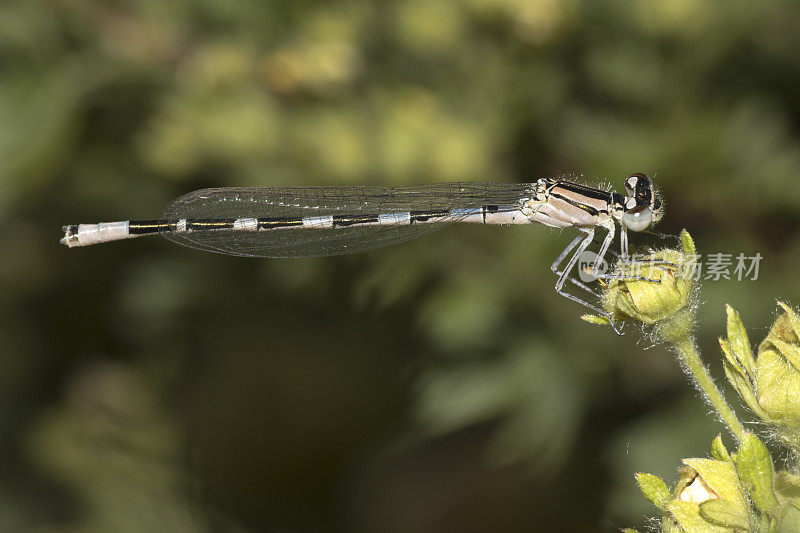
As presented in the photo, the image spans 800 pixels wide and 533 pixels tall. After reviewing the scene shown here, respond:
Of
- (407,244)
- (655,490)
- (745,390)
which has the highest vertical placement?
(407,244)

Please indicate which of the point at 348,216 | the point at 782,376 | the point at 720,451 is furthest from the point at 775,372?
the point at 348,216

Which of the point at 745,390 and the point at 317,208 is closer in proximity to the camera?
the point at 745,390

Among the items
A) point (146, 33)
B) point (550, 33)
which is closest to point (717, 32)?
point (550, 33)

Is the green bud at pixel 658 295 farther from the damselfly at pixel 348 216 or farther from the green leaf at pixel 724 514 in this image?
the damselfly at pixel 348 216

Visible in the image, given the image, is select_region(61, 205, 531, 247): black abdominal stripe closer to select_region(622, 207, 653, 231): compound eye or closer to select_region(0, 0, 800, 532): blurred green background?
select_region(0, 0, 800, 532): blurred green background

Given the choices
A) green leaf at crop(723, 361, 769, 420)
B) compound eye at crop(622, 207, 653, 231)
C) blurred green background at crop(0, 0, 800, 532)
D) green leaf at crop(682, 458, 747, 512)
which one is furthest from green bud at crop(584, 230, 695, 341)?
blurred green background at crop(0, 0, 800, 532)

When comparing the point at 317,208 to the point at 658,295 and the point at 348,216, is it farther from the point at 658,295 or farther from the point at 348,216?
the point at 658,295

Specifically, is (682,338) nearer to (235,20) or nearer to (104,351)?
(235,20)
